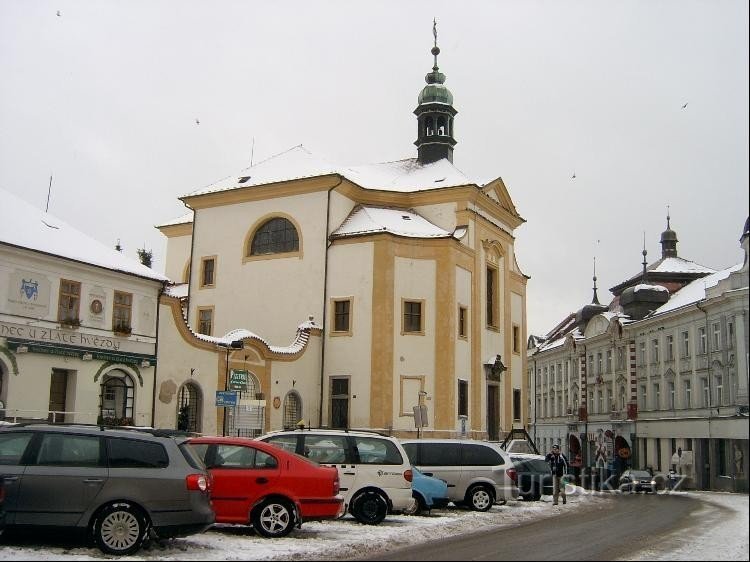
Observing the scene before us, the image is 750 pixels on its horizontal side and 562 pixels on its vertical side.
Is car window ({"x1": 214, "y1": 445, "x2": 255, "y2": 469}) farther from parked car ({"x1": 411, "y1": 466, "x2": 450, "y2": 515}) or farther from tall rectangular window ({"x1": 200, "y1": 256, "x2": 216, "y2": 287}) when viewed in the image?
tall rectangular window ({"x1": 200, "y1": 256, "x2": 216, "y2": 287})

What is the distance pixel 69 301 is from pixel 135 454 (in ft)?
46.6

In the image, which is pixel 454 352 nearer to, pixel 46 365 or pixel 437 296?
pixel 437 296

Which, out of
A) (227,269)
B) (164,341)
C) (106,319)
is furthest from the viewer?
(227,269)

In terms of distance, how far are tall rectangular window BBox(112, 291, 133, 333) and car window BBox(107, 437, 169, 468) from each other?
1483 cm

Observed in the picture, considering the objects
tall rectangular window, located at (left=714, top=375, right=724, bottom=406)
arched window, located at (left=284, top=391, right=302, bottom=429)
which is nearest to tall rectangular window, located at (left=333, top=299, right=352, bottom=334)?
arched window, located at (left=284, top=391, right=302, bottom=429)

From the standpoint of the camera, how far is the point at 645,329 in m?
9.05

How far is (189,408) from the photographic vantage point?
98.7ft

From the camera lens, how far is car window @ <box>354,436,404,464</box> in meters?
17.4

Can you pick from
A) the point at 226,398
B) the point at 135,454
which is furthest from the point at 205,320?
the point at 135,454

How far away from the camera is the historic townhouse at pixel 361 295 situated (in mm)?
36750

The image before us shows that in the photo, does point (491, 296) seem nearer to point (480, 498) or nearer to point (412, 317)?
point (412, 317)

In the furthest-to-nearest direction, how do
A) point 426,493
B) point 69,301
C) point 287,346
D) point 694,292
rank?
point 287,346
point 69,301
point 426,493
point 694,292

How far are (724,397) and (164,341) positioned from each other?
25170mm

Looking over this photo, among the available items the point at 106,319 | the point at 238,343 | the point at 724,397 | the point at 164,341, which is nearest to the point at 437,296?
the point at 238,343
